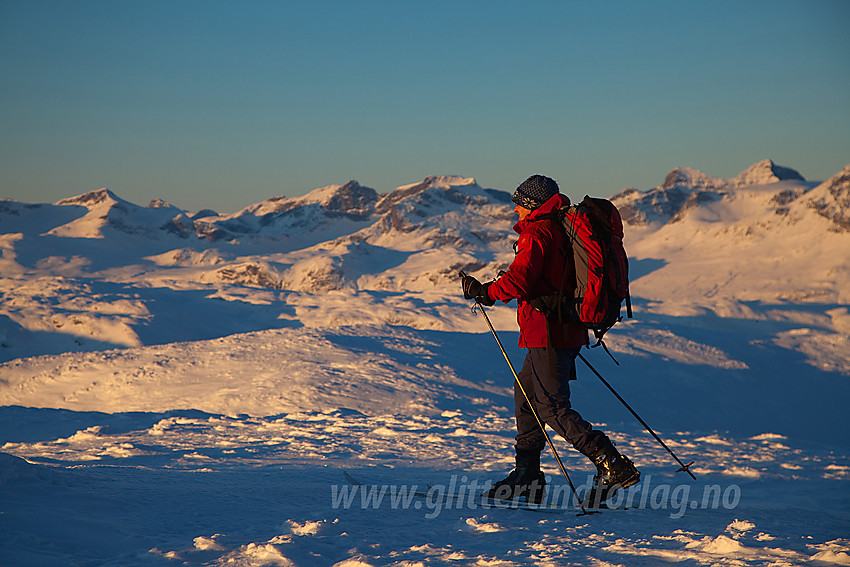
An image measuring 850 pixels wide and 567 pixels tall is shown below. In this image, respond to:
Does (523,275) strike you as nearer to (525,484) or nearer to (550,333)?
(550,333)

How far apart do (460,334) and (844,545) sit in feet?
48.7

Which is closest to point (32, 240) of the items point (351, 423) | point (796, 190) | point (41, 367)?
point (41, 367)

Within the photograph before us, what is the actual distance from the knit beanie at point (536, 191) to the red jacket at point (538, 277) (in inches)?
3.7

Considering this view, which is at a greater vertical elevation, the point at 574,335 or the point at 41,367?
the point at 574,335

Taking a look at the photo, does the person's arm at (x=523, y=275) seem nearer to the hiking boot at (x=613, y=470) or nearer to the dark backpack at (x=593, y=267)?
the dark backpack at (x=593, y=267)

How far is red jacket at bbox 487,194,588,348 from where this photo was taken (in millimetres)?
4055

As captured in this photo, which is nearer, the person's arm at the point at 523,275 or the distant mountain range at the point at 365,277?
the person's arm at the point at 523,275

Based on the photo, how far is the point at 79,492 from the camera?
3.88m

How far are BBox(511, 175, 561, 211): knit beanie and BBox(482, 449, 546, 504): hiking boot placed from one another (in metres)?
1.73

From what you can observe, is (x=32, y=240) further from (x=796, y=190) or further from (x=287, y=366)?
(x=796, y=190)

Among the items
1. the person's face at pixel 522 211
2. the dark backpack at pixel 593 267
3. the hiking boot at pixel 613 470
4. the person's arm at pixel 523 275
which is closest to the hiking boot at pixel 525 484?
the hiking boot at pixel 613 470

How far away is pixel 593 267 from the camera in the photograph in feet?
13.1

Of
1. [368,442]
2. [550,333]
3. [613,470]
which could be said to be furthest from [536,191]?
[368,442]

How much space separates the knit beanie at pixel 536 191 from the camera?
175 inches
